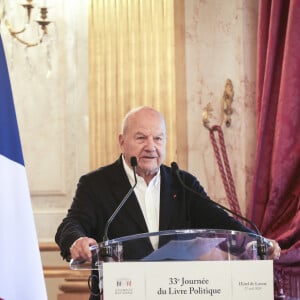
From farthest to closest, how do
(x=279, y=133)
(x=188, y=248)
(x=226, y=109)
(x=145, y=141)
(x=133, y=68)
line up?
(x=133, y=68), (x=226, y=109), (x=279, y=133), (x=145, y=141), (x=188, y=248)

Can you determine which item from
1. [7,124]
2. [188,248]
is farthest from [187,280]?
[7,124]

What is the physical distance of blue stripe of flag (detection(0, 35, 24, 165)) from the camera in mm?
2496

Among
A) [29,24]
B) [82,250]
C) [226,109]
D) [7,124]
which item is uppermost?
[29,24]

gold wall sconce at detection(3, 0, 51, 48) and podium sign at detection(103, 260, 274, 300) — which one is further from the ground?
gold wall sconce at detection(3, 0, 51, 48)

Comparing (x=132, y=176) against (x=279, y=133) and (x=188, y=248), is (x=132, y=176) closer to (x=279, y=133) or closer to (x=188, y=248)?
(x=188, y=248)

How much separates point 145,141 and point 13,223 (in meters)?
0.76

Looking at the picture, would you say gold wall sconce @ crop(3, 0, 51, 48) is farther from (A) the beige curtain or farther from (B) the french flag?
(B) the french flag

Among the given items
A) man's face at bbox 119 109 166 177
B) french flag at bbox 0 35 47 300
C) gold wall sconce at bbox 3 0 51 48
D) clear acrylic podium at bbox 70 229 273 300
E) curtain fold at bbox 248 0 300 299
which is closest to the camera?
clear acrylic podium at bbox 70 229 273 300

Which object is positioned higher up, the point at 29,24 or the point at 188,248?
the point at 29,24

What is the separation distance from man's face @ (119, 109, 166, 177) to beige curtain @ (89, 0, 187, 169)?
4.08 ft

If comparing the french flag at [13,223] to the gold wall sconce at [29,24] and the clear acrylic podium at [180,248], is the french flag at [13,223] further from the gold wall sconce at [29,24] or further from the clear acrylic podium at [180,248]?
the gold wall sconce at [29,24]

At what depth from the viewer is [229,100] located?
426cm

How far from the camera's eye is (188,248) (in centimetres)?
216

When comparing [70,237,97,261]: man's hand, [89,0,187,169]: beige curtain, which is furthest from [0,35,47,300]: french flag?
[89,0,187,169]: beige curtain
